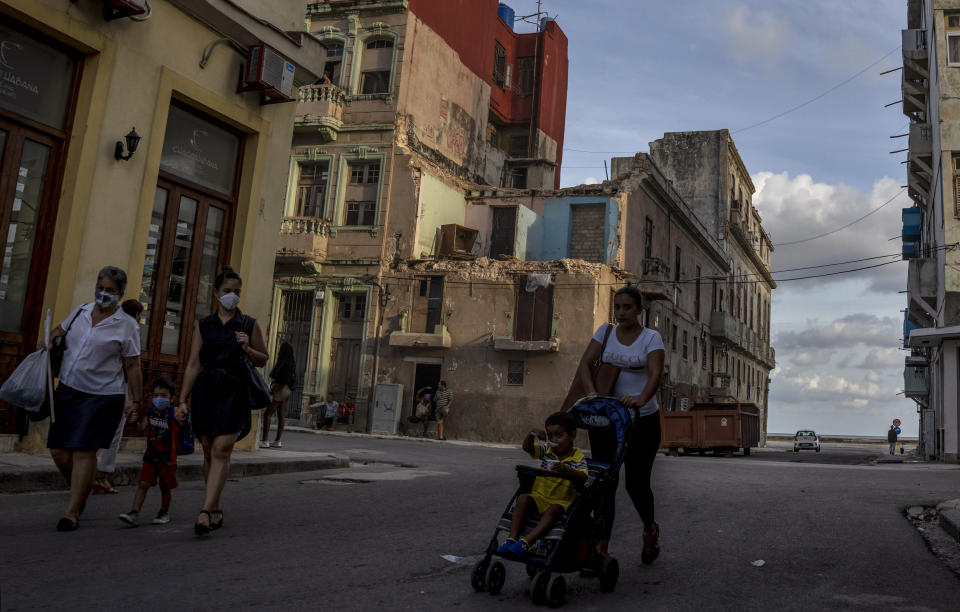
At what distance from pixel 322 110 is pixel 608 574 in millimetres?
26323

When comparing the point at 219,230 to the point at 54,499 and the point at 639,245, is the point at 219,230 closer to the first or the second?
the point at 54,499

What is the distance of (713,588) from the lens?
435 centimetres

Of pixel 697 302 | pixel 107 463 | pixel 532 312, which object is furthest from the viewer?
pixel 697 302

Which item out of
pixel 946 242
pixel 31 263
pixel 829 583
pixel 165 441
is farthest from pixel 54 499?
pixel 946 242

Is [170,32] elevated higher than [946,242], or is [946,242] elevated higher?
[946,242]

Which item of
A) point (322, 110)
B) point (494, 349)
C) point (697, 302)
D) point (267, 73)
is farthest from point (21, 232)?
point (697, 302)

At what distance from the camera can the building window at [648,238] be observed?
31.9 meters

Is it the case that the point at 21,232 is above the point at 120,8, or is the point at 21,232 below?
below

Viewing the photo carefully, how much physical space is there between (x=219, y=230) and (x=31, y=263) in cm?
288

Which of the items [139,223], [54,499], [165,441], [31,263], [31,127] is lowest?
[54,499]

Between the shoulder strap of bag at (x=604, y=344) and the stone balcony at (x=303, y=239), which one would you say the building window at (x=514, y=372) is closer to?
the stone balcony at (x=303, y=239)

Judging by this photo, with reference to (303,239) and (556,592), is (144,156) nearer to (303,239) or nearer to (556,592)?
(556,592)

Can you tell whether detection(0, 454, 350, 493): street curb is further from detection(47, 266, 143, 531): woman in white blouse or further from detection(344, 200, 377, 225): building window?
detection(344, 200, 377, 225): building window

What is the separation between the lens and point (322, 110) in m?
28.5
